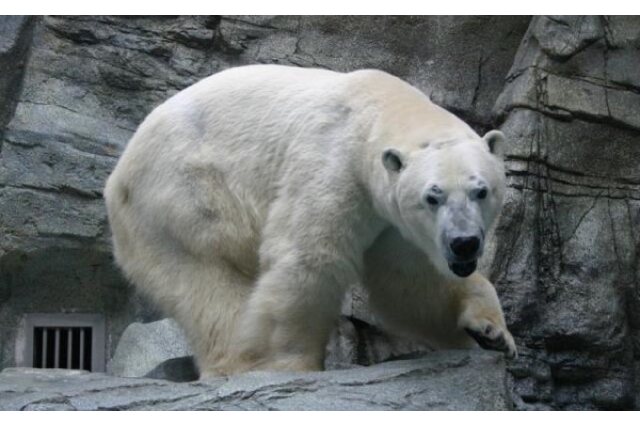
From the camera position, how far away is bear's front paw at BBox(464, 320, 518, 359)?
4848mm

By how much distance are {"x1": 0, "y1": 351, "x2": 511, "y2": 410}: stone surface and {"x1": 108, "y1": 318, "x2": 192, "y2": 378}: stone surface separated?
1880 millimetres

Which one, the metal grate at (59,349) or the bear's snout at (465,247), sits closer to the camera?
the bear's snout at (465,247)

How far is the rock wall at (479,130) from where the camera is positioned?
6785 millimetres

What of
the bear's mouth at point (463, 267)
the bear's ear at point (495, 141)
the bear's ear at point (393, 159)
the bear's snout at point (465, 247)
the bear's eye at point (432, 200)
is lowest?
the bear's mouth at point (463, 267)

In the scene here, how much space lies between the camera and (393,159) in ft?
14.9

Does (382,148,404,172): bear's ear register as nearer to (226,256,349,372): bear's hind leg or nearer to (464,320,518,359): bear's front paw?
(226,256,349,372): bear's hind leg

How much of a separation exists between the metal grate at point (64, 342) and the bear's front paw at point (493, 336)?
2875mm

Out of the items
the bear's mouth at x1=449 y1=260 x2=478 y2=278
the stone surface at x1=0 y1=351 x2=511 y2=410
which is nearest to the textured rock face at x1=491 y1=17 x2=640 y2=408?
the stone surface at x1=0 y1=351 x2=511 y2=410

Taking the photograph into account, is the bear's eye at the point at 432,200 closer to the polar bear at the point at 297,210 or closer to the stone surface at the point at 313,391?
the polar bear at the point at 297,210

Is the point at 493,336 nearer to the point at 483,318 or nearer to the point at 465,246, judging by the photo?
the point at 483,318

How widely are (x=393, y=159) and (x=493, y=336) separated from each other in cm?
91

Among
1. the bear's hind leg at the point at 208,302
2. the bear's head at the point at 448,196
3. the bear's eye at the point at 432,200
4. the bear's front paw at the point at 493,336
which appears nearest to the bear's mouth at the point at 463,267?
the bear's head at the point at 448,196

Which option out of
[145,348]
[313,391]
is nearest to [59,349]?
[145,348]

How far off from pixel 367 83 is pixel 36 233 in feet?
8.95
